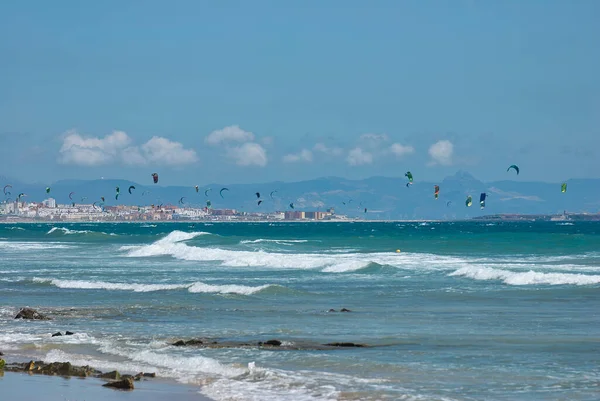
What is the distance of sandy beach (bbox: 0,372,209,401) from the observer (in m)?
14.5

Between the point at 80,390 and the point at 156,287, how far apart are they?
17.7 metres

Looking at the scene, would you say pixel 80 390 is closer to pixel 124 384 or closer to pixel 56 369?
pixel 124 384

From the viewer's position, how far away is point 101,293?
30.9 meters

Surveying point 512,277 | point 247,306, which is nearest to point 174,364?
point 247,306

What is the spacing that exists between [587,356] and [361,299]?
11.5 metres

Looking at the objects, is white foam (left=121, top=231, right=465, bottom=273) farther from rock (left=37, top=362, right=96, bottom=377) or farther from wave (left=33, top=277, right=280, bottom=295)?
rock (left=37, top=362, right=96, bottom=377)

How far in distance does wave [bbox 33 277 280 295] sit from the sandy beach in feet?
47.2

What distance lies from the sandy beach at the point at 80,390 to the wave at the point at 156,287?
14.4 meters

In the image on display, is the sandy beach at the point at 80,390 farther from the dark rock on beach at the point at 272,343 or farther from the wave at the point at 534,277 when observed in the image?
the wave at the point at 534,277

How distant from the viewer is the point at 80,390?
15039 millimetres

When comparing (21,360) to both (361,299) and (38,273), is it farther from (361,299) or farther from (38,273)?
(38,273)

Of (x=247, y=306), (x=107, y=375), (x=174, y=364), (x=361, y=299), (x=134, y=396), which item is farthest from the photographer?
(x=361, y=299)

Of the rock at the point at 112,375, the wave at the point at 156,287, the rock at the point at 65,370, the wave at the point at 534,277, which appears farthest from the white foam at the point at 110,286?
the rock at the point at 112,375

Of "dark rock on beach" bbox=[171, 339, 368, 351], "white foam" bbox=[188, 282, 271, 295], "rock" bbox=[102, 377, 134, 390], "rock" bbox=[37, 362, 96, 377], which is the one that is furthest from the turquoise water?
"rock" bbox=[102, 377, 134, 390]
